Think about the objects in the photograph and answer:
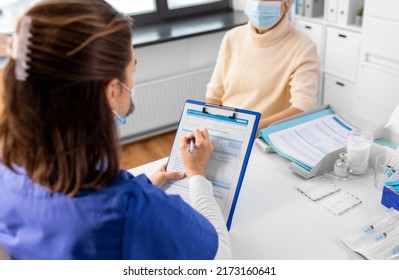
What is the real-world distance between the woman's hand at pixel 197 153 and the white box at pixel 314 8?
83.0 inches

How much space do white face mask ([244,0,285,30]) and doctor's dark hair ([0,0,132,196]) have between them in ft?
3.48

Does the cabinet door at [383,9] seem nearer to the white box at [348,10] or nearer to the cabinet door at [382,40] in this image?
the cabinet door at [382,40]

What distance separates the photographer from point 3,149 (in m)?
0.70

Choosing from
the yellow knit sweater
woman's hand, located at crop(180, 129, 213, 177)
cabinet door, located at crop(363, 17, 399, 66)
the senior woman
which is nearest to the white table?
woman's hand, located at crop(180, 129, 213, 177)

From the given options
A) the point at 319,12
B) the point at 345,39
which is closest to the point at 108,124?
the point at 345,39

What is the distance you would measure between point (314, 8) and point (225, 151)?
2.14m

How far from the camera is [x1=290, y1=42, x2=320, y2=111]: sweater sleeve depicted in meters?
1.58

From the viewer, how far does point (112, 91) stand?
27.8 inches

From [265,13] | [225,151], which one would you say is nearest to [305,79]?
[265,13]

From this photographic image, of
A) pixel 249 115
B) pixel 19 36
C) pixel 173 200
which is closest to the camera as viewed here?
pixel 19 36

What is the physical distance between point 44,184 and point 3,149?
0.11m

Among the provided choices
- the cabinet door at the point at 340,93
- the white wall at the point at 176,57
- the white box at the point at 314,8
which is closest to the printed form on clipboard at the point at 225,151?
the white wall at the point at 176,57

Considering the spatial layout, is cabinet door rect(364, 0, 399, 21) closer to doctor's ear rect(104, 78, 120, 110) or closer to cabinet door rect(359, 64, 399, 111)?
cabinet door rect(359, 64, 399, 111)
